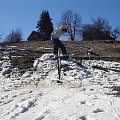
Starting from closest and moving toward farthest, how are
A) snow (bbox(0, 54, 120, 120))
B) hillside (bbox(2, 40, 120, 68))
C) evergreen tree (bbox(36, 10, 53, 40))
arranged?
1. snow (bbox(0, 54, 120, 120))
2. hillside (bbox(2, 40, 120, 68))
3. evergreen tree (bbox(36, 10, 53, 40))

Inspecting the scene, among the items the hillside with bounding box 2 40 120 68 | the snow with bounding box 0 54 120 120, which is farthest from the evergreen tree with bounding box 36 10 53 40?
the snow with bounding box 0 54 120 120

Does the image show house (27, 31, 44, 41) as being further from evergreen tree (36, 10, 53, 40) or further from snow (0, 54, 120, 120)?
snow (0, 54, 120, 120)

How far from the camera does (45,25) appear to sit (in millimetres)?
68875

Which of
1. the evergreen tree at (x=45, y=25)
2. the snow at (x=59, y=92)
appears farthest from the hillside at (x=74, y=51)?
the evergreen tree at (x=45, y=25)

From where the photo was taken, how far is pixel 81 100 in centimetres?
1002

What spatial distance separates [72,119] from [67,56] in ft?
28.1

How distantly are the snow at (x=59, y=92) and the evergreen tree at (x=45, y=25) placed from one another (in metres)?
50.0

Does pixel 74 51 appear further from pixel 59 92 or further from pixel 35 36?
pixel 35 36

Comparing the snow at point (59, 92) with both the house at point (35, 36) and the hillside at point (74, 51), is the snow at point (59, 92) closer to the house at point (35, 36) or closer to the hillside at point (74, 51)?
the hillside at point (74, 51)

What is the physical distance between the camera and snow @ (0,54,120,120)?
356 inches

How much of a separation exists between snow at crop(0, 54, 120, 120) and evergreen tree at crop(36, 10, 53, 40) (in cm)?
4999

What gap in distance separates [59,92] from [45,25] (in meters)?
57.9

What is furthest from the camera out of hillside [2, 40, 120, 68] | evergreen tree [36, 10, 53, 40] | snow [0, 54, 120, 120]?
evergreen tree [36, 10, 53, 40]

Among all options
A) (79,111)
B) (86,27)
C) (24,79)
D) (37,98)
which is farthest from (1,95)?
(86,27)
